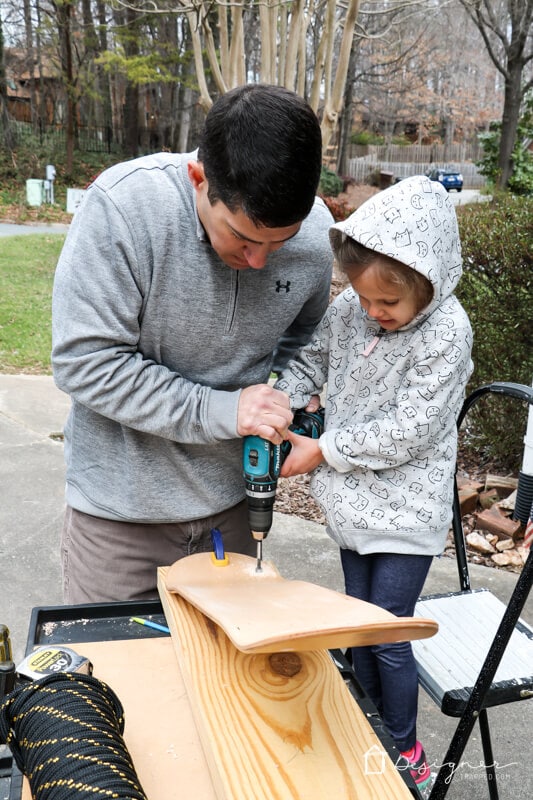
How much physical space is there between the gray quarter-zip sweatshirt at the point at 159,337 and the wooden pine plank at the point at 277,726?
437 millimetres

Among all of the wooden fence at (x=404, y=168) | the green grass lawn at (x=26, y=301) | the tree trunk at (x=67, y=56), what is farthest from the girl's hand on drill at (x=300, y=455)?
the wooden fence at (x=404, y=168)

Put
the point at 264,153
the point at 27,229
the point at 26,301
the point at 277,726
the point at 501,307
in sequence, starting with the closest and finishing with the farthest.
A: the point at 277,726 < the point at 264,153 < the point at 501,307 < the point at 26,301 < the point at 27,229

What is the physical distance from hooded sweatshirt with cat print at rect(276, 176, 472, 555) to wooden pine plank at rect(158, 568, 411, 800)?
485 millimetres

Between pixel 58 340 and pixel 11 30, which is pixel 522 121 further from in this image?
pixel 58 340

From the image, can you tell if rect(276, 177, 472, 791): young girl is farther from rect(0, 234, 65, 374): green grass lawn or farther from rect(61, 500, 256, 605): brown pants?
rect(0, 234, 65, 374): green grass lawn

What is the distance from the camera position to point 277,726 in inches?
48.2

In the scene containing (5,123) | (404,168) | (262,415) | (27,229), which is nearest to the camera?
(262,415)

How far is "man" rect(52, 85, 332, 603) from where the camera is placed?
1398mm

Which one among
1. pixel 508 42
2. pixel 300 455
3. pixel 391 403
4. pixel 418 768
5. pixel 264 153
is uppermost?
pixel 508 42

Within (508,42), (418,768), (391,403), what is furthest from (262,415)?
(508,42)

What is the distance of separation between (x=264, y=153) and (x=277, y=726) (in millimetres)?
1014

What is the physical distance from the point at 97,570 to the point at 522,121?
20.8m

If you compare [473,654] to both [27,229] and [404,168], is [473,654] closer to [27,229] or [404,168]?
[27,229]

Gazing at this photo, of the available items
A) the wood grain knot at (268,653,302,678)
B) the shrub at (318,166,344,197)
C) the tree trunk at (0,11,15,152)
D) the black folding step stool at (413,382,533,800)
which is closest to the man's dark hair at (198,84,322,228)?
the black folding step stool at (413,382,533,800)
